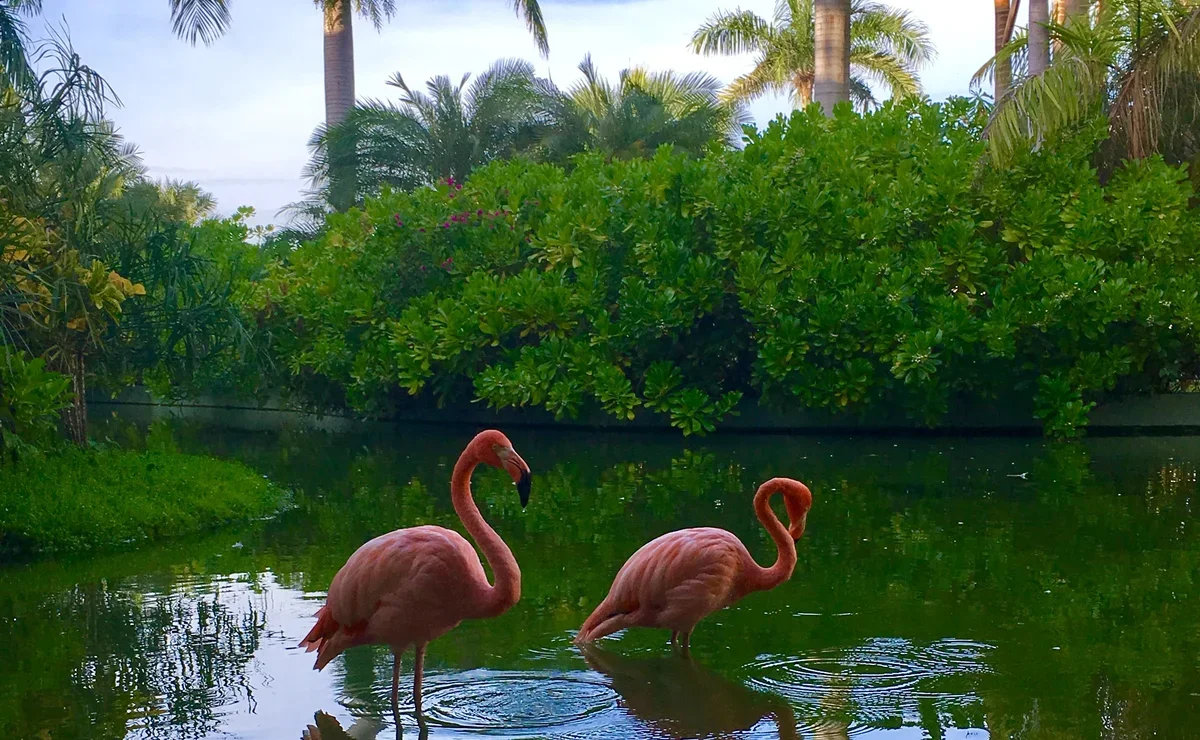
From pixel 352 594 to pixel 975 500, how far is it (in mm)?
6824

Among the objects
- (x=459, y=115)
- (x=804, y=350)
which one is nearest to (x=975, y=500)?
(x=804, y=350)

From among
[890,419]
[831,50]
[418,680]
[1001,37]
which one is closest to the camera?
[418,680]

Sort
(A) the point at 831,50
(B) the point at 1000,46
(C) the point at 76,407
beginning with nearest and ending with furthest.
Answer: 1. (C) the point at 76,407
2. (A) the point at 831,50
3. (B) the point at 1000,46

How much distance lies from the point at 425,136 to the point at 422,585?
20087mm

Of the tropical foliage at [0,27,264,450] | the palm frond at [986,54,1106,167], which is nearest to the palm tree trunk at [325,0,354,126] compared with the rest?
the tropical foliage at [0,27,264,450]

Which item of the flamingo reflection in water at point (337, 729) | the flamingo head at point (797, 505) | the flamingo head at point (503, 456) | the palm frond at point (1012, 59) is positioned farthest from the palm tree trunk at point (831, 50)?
the flamingo reflection in water at point (337, 729)

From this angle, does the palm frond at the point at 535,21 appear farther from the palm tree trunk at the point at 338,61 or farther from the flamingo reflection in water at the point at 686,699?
the flamingo reflection in water at the point at 686,699

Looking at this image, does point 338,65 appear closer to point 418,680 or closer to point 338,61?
point 338,61

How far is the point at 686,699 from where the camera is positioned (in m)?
5.64

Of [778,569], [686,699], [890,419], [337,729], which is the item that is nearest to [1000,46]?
[890,419]

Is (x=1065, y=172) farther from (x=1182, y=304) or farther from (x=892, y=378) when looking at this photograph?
(x=892, y=378)

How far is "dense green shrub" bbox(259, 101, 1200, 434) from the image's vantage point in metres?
15.6

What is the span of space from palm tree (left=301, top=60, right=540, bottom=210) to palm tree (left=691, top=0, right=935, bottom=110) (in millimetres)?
12921

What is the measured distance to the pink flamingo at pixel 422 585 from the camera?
5277 millimetres
